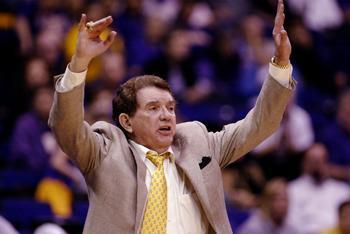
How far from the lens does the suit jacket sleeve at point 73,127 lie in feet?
13.1

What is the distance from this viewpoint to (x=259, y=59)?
9812mm

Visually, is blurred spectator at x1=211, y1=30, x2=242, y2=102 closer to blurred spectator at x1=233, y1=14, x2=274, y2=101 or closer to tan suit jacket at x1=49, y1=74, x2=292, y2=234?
blurred spectator at x1=233, y1=14, x2=274, y2=101

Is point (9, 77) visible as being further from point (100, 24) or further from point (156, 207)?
point (100, 24)

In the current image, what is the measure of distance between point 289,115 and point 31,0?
2950mm

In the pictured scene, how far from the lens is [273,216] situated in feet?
24.9

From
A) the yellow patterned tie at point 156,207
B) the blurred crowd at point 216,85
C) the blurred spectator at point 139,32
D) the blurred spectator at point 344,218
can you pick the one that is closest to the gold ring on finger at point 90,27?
the yellow patterned tie at point 156,207

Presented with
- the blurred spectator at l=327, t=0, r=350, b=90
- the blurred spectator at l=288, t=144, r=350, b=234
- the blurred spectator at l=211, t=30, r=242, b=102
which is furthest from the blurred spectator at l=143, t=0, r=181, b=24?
the blurred spectator at l=288, t=144, r=350, b=234

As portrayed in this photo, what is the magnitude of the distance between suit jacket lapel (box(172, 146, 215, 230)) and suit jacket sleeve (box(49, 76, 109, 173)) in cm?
42

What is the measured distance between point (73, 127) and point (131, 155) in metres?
0.41

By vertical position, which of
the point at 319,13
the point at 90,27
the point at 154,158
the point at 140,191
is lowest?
the point at 140,191

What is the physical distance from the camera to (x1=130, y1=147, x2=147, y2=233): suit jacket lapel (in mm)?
4145

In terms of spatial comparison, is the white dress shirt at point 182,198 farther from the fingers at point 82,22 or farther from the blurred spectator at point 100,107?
the blurred spectator at point 100,107

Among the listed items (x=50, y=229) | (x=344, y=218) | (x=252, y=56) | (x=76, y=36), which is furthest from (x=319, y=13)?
(x=50, y=229)

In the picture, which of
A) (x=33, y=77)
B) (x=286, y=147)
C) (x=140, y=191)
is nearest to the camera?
(x=140, y=191)
